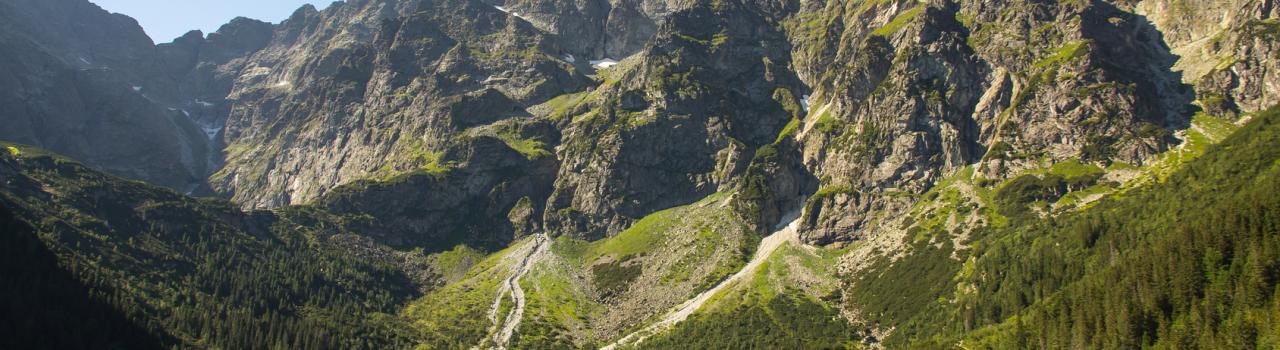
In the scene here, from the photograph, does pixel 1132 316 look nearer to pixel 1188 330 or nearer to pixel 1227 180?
pixel 1188 330

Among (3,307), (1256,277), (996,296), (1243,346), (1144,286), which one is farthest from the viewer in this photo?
(996,296)

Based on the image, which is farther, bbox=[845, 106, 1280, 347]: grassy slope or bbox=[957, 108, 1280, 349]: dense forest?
bbox=[845, 106, 1280, 347]: grassy slope

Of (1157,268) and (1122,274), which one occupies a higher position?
(1157,268)

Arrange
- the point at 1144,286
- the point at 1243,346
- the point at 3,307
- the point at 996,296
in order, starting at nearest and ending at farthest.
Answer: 1. the point at 1243,346
2. the point at 1144,286
3. the point at 3,307
4. the point at 996,296

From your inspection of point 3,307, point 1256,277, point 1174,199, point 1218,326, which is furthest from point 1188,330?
point 3,307

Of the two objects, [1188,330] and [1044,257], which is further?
[1044,257]

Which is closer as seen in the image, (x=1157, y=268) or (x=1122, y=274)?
(x=1157, y=268)

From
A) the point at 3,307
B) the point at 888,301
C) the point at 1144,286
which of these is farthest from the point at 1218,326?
the point at 3,307

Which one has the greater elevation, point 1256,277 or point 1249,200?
point 1249,200

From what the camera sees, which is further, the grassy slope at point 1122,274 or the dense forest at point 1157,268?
the grassy slope at point 1122,274

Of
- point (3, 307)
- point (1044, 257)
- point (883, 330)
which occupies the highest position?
point (3, 307)
